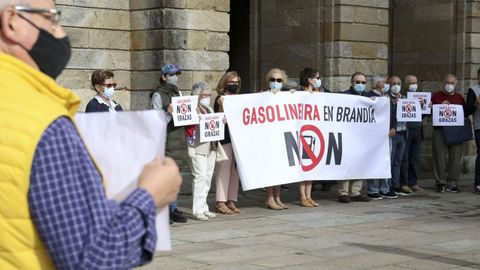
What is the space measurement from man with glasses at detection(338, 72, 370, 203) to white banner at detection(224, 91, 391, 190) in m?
0.21

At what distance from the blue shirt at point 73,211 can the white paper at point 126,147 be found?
0.96ft

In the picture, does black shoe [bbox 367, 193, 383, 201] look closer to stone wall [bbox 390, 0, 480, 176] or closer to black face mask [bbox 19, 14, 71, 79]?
stone wall [bbox 390, 0, 480, 176]

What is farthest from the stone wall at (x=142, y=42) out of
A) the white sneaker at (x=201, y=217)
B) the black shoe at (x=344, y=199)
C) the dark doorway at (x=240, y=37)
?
the dark doorway at (x=240, y=37)

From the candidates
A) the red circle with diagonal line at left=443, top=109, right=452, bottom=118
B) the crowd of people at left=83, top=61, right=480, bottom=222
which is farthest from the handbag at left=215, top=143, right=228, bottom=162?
the red circle with diagonal line at left=443, top=109, right=452, bottom=118

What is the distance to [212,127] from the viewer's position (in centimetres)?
1130

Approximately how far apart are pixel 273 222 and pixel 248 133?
1385mm

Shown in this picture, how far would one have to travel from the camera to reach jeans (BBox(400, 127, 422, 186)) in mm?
14406

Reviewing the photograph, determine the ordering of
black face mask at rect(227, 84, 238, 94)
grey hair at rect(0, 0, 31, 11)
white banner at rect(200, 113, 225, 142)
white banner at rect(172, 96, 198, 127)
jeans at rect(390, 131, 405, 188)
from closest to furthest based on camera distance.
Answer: grey hair at rect(0, 0, 31, 11), white banner at rect(172, 96, 198, 127), white banner at rect(200, 113, 225, 142), black face mask at rect(227, 84, 238, 94), jeans at rect(390, 131, 405, 188)

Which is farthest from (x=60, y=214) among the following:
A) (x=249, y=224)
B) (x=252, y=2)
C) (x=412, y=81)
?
(x=252, y=2)

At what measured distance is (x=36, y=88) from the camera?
2.41 metres

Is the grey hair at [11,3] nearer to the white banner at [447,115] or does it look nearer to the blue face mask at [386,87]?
the blue face mask at [386,87]

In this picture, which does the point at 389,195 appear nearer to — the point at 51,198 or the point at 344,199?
the point at 344,199

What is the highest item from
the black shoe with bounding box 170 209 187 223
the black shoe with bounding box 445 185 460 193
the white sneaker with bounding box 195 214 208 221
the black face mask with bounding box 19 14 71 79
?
the black face mask with bounding box 19 14 71 79

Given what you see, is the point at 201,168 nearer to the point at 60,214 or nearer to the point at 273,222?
the point at 273,222
